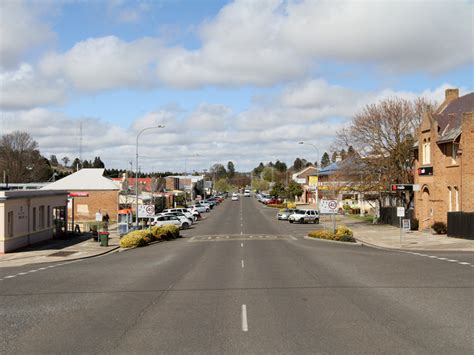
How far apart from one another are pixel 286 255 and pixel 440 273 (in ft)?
29.8

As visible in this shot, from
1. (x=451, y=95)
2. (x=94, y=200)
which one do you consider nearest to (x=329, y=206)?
(x=451, y=95)

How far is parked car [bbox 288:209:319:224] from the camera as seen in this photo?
212 feet

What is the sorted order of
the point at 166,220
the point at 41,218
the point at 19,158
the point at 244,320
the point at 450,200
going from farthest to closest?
the point at 19,158 < the point at 166,220 < the point at 450,200 < the point at 41,218 < the point at 244,320

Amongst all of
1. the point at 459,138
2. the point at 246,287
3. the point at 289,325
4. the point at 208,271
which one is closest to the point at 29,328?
the point at 289,325

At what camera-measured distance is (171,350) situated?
952 cm

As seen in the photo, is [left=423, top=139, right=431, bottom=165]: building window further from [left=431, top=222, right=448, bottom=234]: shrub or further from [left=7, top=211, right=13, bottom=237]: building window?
[left=7, top=211, right=13, bottom=237]: building window

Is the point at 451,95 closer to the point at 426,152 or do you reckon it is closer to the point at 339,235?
the point at 426,152

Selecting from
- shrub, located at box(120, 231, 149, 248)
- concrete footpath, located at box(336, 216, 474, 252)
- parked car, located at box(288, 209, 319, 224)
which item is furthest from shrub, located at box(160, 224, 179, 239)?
parked car, located at box(288, 209, 319, 224)

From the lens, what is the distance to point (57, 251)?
33.0 metres

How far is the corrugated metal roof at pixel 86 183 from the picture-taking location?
72.4 m

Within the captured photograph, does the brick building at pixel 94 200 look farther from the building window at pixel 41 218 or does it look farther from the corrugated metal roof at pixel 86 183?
the building window at pixel 41 218

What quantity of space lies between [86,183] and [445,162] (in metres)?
46.5

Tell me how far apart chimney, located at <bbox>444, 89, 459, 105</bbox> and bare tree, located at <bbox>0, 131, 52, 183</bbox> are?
72222mm

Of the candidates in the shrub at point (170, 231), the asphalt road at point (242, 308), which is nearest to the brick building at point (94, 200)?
the shrub at point (170, 231)
